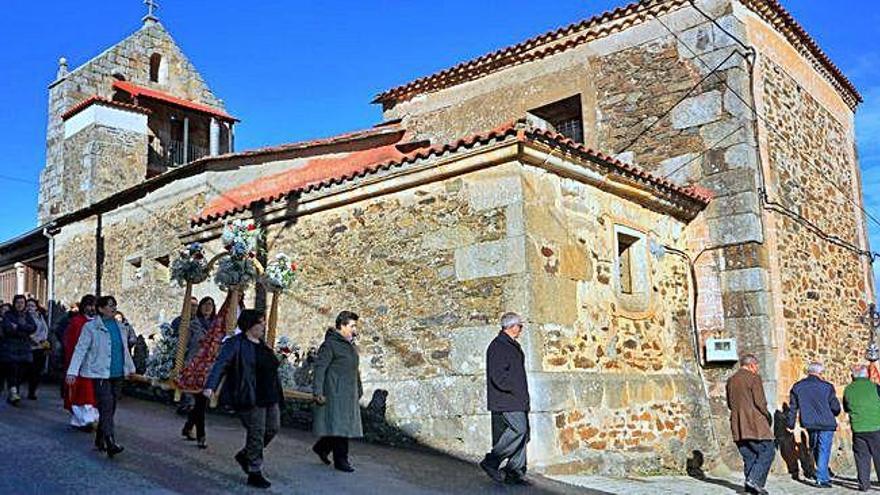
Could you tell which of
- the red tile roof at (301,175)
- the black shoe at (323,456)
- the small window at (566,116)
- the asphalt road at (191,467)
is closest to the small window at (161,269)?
the red tile roof at (301,175)

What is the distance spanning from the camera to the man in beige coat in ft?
26.9

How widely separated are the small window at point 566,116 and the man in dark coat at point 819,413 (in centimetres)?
507

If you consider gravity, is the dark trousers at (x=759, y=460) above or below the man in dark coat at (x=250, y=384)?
below

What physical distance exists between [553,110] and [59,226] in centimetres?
1208

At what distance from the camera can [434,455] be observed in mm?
8211

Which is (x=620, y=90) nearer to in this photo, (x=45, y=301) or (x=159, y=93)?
(x=45, y=301)

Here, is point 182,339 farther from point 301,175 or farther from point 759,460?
point 759,460

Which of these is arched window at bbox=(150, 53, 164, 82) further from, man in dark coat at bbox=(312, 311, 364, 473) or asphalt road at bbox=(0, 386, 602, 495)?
man in dark coat at bbox=(312, 311, 364, 473)

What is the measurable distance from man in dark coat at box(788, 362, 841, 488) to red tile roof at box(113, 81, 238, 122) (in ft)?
72.4

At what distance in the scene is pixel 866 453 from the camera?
30.7 feet

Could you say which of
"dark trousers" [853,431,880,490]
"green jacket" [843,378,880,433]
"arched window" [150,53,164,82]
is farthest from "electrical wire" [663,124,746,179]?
"arched window" [150,53,164,82]

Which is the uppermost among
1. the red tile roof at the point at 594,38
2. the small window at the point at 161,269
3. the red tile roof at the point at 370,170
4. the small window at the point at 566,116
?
the red tile roof at the point at 594,38

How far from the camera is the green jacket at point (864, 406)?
9.31 m

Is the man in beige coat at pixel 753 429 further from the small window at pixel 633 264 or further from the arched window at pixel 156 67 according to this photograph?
the arched window at pixel 156 67
